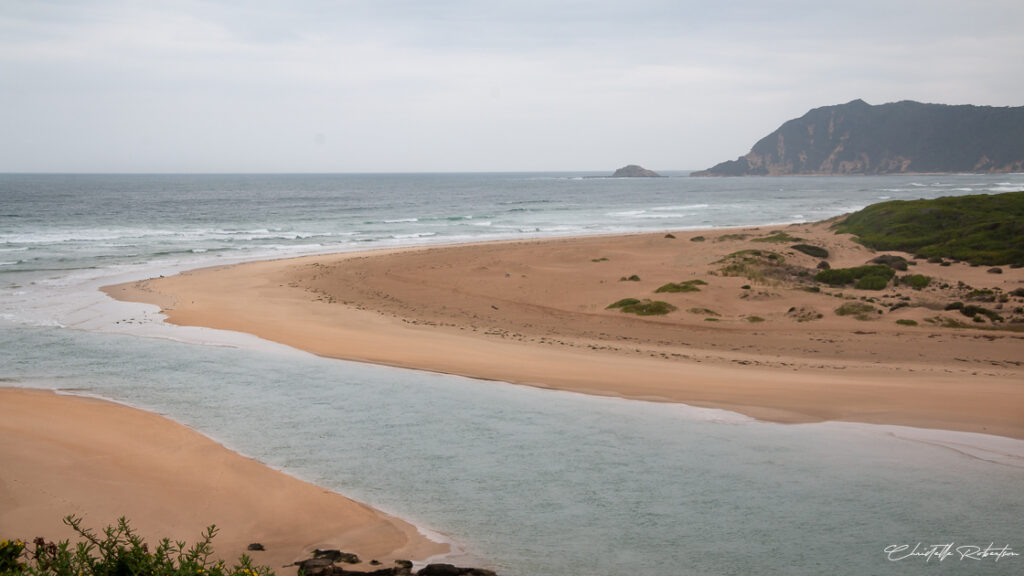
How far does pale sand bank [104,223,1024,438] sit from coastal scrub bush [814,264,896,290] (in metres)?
0.71

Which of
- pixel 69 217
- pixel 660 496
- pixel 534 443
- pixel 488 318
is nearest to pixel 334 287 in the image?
pixel 488 318

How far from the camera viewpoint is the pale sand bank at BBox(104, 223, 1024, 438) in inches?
438

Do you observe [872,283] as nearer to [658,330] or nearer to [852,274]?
[852,274]

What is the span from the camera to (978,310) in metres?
16.0

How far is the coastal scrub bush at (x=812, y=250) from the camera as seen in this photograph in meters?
25.7

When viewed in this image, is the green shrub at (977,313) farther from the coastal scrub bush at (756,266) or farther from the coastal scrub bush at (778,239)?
the coastal scrub bush at (778,239)

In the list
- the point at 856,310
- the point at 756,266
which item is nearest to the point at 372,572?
the point at 856,310

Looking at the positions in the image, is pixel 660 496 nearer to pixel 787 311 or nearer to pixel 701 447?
pixel 701 447

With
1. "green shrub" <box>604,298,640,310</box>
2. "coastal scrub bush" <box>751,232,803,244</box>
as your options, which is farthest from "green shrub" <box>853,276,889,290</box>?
"coastal scrub bush" <box>751,232,803,244</box>

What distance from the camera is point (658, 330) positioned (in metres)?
16.1

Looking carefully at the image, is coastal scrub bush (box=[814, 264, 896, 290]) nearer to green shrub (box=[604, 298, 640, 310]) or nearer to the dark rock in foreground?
green shrub (box=[604, 298, 640, 310])

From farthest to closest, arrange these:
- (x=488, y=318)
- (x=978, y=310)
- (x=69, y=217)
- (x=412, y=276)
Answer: (x=69, y=217), (x=412, y=276), (x=488, y=318), (x=978, y=310)

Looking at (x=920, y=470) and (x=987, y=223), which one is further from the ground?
(x=987, y=223)

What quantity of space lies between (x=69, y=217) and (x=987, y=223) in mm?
62706
